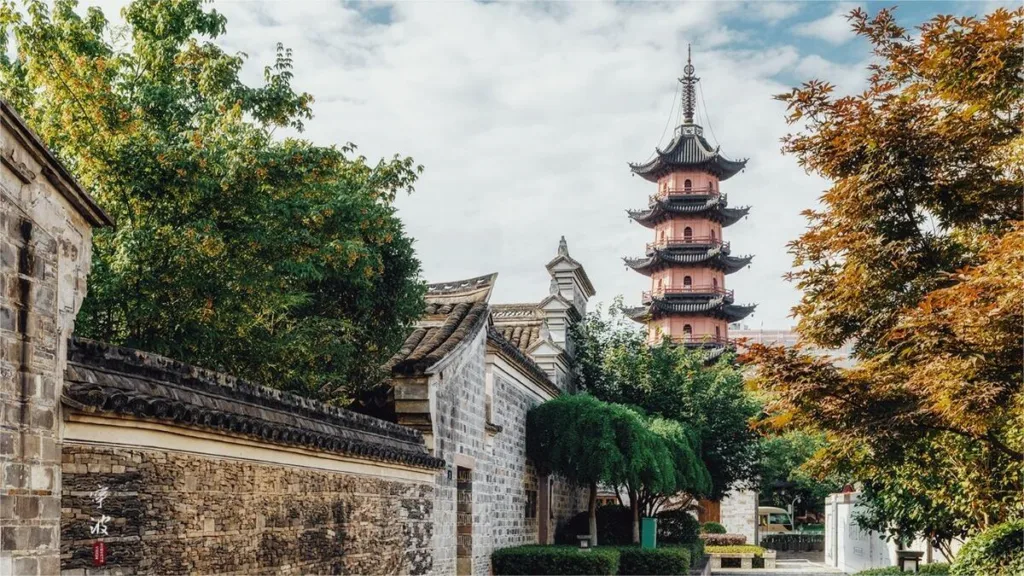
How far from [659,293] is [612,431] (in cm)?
2761

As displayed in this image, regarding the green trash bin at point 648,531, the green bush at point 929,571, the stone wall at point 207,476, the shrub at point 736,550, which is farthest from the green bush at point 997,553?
the shrub at point 736,550

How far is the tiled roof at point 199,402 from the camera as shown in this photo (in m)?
6.59

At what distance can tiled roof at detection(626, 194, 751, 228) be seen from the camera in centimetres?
4731

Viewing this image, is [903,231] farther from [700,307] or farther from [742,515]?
[700,307]

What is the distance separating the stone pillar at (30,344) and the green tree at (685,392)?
22769 mm

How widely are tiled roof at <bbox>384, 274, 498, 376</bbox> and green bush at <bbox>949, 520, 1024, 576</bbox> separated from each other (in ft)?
22.1

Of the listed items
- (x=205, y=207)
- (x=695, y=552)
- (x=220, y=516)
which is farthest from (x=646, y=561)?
(x=220, y=516)

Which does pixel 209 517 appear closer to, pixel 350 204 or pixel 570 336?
pixel 350 204

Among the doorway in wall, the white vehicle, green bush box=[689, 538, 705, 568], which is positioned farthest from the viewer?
the white vehicle

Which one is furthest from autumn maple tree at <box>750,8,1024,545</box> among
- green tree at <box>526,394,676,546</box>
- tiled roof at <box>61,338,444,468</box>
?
green tree at <box>526,394,676,546</box>

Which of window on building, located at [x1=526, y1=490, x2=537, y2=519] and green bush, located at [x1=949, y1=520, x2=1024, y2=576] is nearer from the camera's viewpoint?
green bush, located at [x1=949, y1=520, x2=1024, y2=576]

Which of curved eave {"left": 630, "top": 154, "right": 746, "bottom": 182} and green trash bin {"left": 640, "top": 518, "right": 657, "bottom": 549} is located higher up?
curved eave {"left": 630, "top": 154, "right": 746, "bottom": 182}

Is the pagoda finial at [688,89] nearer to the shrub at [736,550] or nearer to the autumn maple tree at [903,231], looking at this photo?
the shrub at [736,550]

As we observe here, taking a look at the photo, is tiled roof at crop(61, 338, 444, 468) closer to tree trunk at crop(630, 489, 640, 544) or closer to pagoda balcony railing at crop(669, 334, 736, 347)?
tree trunk at crop(630, 489, 640, 544)
